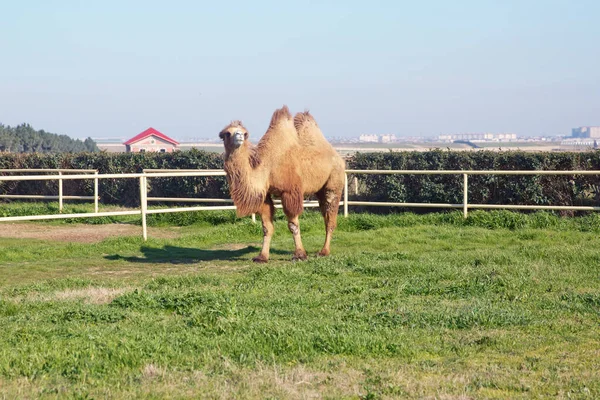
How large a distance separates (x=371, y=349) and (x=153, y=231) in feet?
39.4

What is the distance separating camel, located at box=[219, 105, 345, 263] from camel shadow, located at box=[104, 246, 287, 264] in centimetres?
99

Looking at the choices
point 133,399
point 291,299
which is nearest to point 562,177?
point 291,299

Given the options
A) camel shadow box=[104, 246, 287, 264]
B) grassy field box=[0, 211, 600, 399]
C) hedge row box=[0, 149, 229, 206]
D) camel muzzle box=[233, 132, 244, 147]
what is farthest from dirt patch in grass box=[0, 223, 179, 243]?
hedge row box=[0, 149, 229, 206]

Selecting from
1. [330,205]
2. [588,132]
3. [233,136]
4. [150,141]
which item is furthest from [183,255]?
[588,132]

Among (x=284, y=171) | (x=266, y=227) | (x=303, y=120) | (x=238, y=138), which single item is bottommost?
(x=266, y=227)

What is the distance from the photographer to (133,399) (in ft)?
17.9

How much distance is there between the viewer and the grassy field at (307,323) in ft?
19.3

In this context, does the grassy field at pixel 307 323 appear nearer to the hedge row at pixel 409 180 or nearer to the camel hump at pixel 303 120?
the camel hump at pixel 303 120

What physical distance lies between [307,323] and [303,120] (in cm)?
683

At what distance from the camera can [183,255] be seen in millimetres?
14047

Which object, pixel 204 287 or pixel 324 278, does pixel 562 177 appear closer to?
pixel 324 278

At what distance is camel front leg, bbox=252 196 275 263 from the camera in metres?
13.0

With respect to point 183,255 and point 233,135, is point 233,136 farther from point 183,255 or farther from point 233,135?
point 183,255

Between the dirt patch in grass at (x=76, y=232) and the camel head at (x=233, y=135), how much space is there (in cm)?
506
